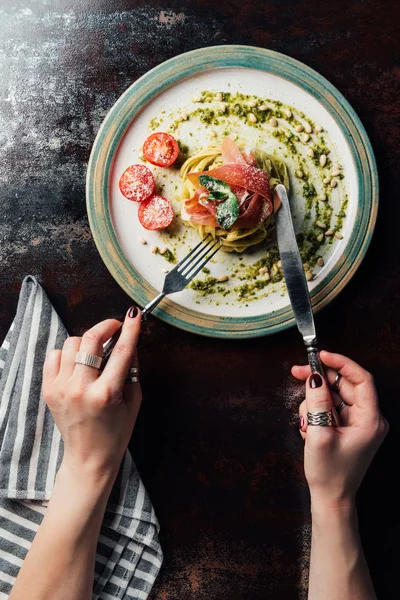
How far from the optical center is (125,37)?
11.3 ft

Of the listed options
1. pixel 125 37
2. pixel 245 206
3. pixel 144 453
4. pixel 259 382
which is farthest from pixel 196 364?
pixel 125 37

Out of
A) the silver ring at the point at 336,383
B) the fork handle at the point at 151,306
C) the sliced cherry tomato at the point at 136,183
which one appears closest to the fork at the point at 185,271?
the fork handle at the point at 151,306

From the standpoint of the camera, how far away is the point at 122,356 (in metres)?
2.95

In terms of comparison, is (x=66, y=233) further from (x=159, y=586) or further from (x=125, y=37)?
(x=159, y=586)

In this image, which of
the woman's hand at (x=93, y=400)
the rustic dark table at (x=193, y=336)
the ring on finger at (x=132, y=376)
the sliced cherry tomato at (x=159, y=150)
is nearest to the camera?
the woman's hand at (x=93, y=400)

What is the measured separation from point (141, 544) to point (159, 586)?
1.07 ft

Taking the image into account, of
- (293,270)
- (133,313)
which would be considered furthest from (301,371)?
(133,313)

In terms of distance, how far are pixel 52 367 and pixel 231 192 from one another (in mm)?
1422

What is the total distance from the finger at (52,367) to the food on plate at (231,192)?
1109 mm

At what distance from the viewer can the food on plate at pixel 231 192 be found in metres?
2.94

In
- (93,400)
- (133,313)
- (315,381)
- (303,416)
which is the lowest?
(303,416)

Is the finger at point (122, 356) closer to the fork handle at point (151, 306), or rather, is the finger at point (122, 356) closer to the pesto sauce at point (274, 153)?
the fork handle at point (151, 306)

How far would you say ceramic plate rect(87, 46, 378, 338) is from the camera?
10.6 feet

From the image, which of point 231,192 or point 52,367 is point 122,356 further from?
point 231,192
